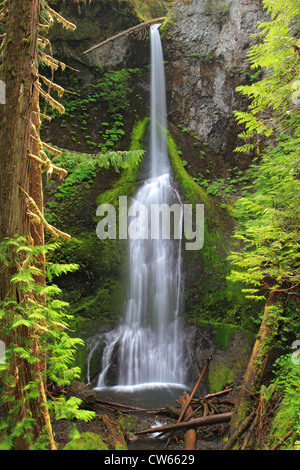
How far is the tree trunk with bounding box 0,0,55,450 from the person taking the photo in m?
2.90

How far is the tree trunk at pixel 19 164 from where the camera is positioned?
9.53 ft

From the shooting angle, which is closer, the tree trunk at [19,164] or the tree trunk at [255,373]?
the tree trunk at [19,164]

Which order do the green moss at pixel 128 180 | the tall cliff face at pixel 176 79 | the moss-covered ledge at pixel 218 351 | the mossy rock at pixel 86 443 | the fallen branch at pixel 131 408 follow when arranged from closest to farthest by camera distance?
the mossy rock at pixel 86 443 → the fallen branch at pixel 131 408 → the moss-covered ledge at pixel 218 351 → the green moss at pixel 128 180 → the tall cliff face at pixel 176 79

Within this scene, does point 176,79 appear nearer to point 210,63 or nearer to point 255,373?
point 210,63

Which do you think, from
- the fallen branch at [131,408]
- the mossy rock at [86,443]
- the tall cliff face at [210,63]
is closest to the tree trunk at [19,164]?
the mossy rock at [86,443]

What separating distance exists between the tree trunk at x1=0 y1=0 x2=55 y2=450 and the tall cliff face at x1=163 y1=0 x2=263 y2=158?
10378mm

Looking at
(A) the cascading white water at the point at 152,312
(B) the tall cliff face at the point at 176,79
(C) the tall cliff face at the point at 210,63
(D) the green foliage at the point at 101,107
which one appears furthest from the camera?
(C) the tall cliff face at the point at 210,63

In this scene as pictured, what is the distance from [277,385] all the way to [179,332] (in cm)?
326

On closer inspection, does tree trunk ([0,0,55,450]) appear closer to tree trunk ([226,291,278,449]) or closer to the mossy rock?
the mossy rock

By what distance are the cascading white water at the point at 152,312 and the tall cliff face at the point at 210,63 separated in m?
4.55

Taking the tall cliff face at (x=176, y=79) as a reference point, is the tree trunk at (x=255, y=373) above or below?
below

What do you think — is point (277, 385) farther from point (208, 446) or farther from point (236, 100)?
point (236, 100)

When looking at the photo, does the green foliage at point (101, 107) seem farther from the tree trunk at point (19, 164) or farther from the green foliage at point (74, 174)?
the tree trunk at point (19, 164)
